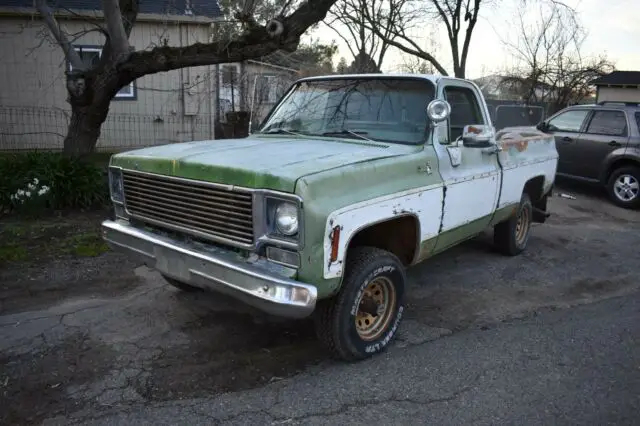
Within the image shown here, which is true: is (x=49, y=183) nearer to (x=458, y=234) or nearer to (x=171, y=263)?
(x=171, y=263)

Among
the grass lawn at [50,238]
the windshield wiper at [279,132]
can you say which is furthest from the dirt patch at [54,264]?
the windshield wiper at [279,132]

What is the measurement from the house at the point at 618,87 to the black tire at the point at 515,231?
53.5ft

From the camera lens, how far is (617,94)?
70.3 feet

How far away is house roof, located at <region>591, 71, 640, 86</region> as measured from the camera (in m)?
20.0

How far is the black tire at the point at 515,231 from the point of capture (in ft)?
20.1

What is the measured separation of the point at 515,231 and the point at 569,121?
5791 mm

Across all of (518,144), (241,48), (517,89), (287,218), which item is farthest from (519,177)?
(517,89)

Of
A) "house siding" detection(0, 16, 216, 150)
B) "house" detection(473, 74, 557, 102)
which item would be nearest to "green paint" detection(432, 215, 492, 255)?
"house siding" detection(0, 16, 216, 150)

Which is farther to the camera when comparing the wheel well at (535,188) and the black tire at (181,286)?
the wheel well at (535,188)

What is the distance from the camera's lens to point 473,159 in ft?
15.5

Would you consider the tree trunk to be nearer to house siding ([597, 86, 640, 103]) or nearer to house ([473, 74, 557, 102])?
house ([473, 74, 557, 102])

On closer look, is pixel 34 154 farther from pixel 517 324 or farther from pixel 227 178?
pixel 517 324

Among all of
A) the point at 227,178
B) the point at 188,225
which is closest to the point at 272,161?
the point at 227,178

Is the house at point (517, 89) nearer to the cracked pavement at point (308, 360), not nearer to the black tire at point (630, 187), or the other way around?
the black tire at point (630, 187)
